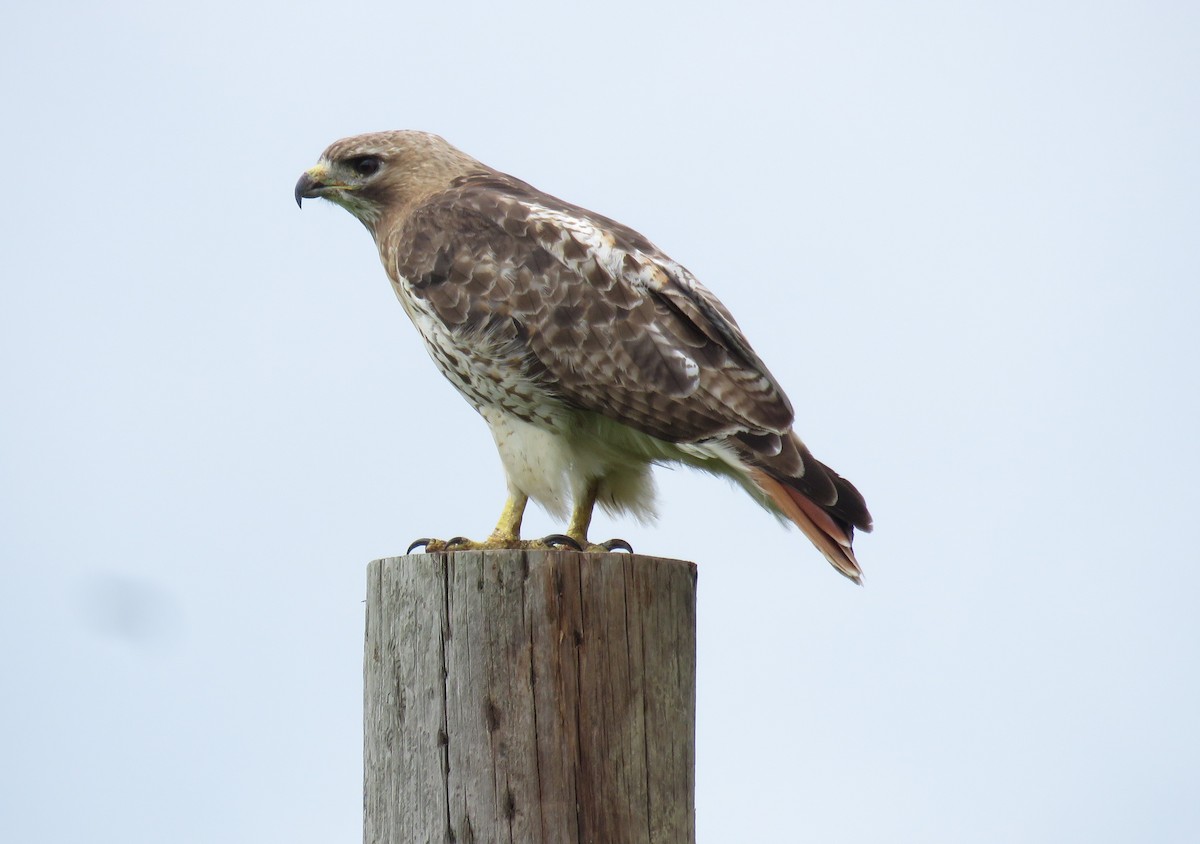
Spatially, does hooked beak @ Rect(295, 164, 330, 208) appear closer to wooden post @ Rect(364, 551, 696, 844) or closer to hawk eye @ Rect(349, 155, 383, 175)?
hawk eye @ Rect(349, 155, 383, 175)

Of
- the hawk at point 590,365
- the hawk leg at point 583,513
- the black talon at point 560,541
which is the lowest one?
the black talon at point 560,541

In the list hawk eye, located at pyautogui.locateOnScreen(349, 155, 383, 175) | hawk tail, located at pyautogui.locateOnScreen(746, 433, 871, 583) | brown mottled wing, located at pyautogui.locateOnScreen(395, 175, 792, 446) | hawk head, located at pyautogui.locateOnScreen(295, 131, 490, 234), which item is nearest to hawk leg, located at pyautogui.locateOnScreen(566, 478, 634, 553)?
brown mottled wing, located at pyautogui.locateOnScreen(395, 175, 792, 446)

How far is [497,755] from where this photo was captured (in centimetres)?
336

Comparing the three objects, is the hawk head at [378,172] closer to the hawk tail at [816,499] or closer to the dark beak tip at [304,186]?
the dark beak tip at [304,186]

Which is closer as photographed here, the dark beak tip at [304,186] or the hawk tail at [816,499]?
the hawk tail at [816,499]

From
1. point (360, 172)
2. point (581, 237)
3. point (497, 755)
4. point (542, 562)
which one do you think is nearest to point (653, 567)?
point (542, 562)

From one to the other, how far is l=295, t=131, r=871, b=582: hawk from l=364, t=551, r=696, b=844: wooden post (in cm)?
129

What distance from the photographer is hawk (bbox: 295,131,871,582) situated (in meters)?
4.90

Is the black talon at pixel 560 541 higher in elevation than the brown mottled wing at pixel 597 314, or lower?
lower

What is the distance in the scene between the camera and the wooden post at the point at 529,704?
11.0ft

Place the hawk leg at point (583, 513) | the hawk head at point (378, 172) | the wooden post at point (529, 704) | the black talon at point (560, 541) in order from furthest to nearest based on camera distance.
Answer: the hawk head at point (378, 172), the hawk leg at point (583, 513), the black talon at point (560, 541), the wooden post at point (529, 704)

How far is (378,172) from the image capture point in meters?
5.98

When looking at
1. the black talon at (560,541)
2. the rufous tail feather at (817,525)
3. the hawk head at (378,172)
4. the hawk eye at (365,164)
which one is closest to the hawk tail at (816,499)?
the rufous tail feather at (817,525)

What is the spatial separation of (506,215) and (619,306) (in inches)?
24.3
